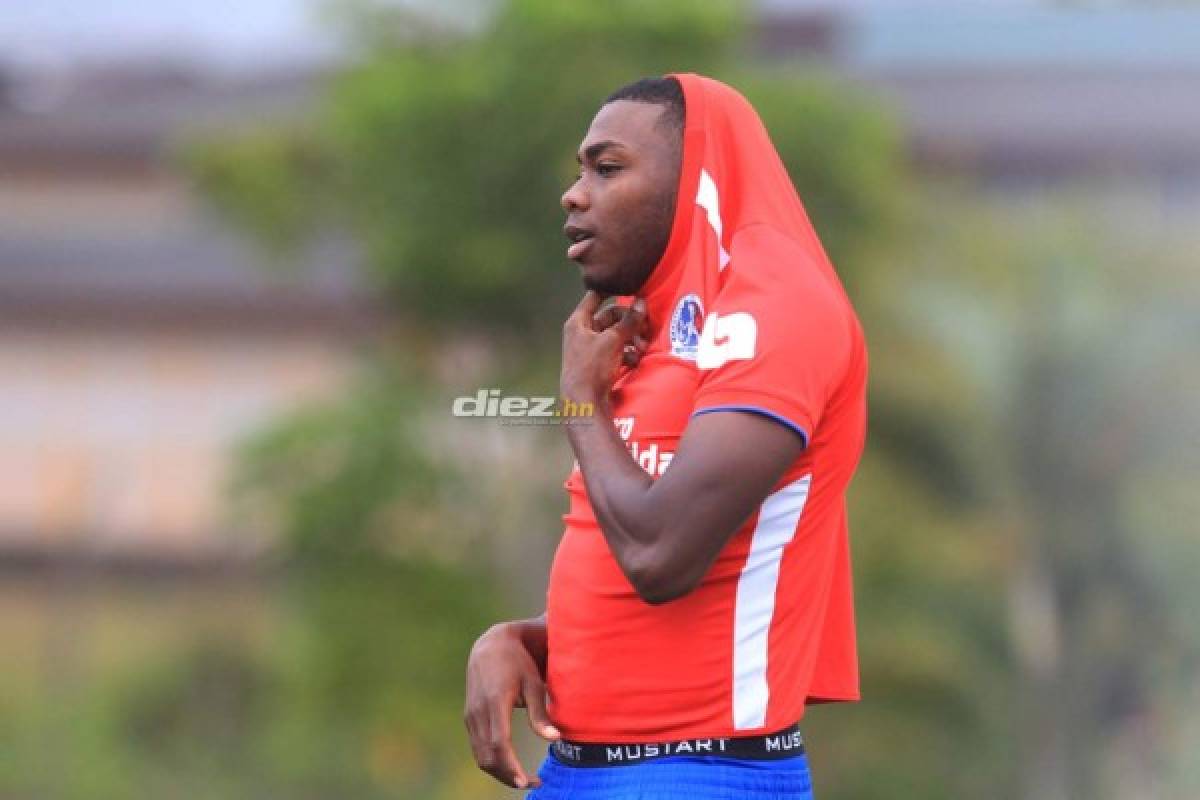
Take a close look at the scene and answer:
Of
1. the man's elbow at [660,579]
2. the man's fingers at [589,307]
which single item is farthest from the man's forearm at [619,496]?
the man's fingers at [589,307]

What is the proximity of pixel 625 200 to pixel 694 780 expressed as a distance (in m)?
0.92

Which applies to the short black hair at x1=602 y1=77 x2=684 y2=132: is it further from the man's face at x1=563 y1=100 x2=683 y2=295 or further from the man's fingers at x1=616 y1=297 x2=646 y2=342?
the man's fingers at x1=616 y1=297 x2=646 y2=342

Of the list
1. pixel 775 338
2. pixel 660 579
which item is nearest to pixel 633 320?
pixel 775 338

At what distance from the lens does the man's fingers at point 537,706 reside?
351cm

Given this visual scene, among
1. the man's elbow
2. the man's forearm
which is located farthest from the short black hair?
the man's elbow

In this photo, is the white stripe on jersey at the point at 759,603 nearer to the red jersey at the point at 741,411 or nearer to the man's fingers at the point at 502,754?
the red jersey at the point at 741,411

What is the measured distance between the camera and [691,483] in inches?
127

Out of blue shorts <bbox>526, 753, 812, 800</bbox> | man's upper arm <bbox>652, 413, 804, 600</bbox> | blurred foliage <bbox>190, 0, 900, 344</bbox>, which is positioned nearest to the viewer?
man's upper arm <bbox>652, 413, 804, 600</bbox>

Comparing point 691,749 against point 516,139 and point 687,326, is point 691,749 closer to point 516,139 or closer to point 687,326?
point 687,326

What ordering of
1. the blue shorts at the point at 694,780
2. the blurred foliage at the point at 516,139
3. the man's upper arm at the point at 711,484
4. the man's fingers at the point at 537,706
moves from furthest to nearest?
the blurred foliage at the point at 516,139, the man's fingers at the point at 537,706, the blue shorts at the point at 694,780, the man's upper arm at the point at 711,484

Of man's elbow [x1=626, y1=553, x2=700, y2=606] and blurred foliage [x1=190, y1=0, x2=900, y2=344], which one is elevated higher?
blurred foliage [x1=190, y1=0, x2=900, y2=344]

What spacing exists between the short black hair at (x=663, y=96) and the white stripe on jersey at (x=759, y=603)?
2.05 feet

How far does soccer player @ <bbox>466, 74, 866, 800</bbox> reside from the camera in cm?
326

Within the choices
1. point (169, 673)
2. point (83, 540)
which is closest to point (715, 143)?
point (169, 673)
